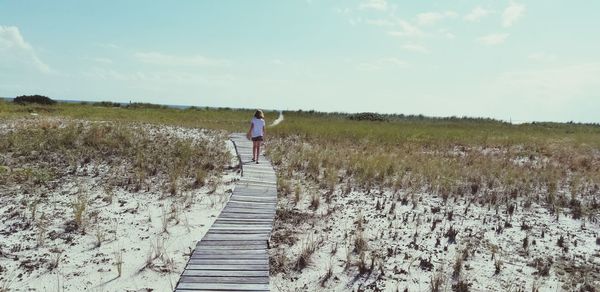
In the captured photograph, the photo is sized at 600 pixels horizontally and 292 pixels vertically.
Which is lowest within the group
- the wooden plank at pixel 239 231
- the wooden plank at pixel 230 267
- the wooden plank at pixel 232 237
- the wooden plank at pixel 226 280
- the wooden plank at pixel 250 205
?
the wooden plank at pixel 226 280

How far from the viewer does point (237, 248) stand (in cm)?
676

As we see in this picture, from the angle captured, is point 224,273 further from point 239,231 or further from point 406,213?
point 406,213

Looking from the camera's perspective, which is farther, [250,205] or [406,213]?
[406,213]

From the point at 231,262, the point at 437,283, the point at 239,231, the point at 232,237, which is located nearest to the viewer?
the point at 437,283

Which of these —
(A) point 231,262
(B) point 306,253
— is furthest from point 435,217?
(A) point 231,262

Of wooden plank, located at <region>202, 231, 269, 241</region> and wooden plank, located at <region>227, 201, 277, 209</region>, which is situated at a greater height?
wooden plank, located at <region>227, 201, 277, 209</region>

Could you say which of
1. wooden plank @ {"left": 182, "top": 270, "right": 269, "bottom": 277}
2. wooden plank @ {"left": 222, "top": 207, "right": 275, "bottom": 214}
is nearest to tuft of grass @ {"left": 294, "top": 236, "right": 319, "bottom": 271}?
wooden plank @ {"left": 182, "top": 270, "right": 269, "bottom": 277}

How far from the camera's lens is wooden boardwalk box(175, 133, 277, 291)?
5.70m

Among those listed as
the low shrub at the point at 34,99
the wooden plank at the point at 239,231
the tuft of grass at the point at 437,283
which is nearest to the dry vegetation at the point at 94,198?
the wooden plank at the point at 239,231

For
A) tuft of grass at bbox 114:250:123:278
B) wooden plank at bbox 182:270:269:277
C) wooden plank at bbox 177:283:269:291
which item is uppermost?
wooden plank at bbox 182:270:269:277

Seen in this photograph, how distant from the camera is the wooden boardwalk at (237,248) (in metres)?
5.70

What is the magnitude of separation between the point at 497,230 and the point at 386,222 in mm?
2161

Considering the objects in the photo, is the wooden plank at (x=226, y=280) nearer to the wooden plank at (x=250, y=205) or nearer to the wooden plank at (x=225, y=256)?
the wooden plank at (x=225, y=256)

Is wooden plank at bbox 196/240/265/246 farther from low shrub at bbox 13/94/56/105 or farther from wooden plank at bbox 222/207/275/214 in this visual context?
low shrub at bbox 13/94/56/105
